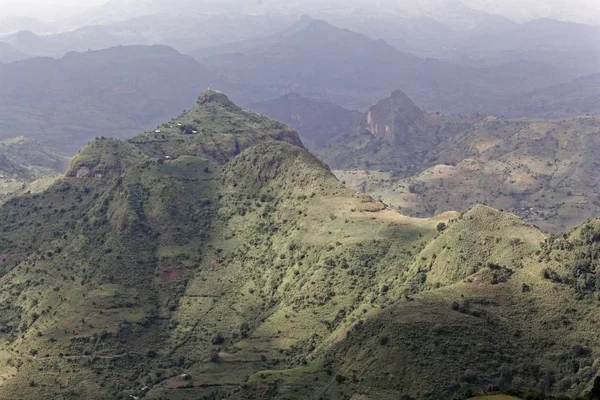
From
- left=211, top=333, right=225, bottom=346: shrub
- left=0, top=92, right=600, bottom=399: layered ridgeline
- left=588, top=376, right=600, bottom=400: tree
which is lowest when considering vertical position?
left=211, top=333, right=225, bottom=346: shrub

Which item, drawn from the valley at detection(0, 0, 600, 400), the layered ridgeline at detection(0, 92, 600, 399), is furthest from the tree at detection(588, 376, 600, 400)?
the layered ridgeline at detection(0, 92, 600, 399)

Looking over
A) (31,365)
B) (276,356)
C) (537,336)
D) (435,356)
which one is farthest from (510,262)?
(31,365)

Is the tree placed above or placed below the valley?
above

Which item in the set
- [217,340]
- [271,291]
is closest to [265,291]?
[271,291]

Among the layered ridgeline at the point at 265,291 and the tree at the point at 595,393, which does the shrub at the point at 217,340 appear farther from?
the tree at the point at 595,393

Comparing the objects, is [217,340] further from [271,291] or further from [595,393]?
[595,393]

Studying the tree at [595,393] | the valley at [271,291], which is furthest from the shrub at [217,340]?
the tree at [595,393]

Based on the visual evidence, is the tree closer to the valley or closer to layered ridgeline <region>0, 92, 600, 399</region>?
the valley

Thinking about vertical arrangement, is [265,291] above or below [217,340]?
above
